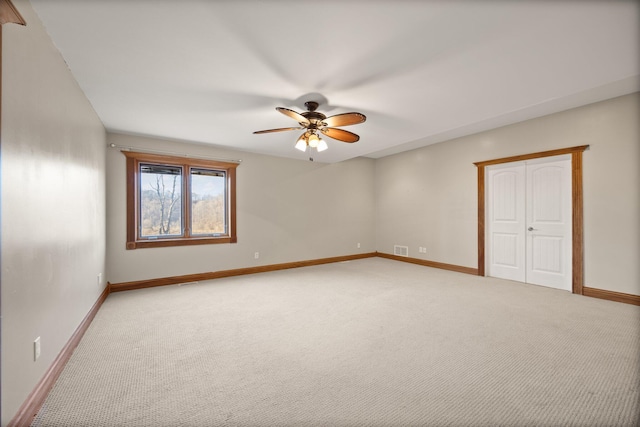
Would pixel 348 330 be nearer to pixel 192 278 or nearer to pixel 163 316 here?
pixel 163 316

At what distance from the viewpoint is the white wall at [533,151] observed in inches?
135

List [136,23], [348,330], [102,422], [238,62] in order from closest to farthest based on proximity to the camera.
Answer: [102,422] → [136,23] → [238,62] → [348,330]

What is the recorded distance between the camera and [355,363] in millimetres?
2119

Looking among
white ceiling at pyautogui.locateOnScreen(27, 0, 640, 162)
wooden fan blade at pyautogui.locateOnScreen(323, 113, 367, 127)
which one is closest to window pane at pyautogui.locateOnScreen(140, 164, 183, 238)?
white ceiling at pyautogui.locateOnScreen(27, 0, 640, 162)

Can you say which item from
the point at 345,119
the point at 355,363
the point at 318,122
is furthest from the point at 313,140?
the point at 355,363

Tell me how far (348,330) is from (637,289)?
3.67 meters

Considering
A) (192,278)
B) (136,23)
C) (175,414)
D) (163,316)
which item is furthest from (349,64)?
(192,278)

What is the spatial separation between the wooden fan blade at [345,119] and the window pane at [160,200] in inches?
122

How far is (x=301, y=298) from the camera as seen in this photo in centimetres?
376

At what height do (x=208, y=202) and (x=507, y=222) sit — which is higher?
(x=208, y=202)

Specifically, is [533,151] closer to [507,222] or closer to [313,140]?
[507,222]

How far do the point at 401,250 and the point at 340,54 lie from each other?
16.9ft

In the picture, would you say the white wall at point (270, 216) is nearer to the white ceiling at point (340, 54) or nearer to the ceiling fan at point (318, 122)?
the white ceiling at point (340, 54)

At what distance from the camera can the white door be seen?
4012mm
